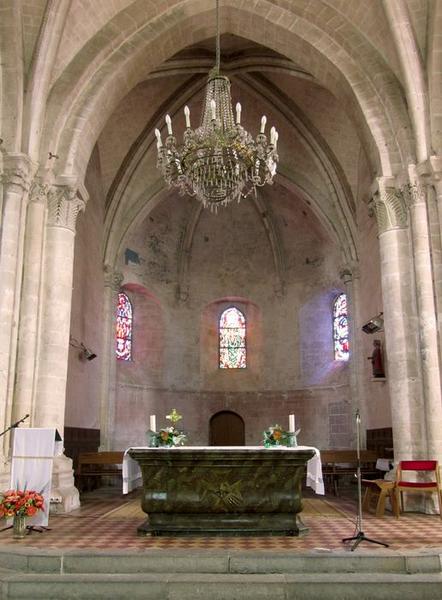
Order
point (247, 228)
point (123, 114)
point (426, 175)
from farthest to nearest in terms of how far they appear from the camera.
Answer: point (247, 228), point (123, 114), point (426, 175)

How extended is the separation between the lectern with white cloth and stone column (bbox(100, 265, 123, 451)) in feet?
29.1

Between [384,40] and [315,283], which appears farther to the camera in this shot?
[315,283]

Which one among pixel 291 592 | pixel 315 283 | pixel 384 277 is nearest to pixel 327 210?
pixel 315 283

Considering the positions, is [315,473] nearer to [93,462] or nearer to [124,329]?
[93,462]

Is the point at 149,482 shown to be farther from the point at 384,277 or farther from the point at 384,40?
the point at 384,40

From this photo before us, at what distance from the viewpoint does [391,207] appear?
1143 cm

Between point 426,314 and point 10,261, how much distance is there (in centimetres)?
728

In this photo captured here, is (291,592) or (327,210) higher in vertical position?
(327,210)

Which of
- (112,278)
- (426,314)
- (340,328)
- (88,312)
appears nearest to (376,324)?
(426,314)

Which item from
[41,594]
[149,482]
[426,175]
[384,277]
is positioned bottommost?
[41,594]

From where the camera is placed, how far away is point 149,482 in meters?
8.11

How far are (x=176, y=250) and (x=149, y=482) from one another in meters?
15.1

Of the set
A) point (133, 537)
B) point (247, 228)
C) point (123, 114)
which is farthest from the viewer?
point (247, 228)

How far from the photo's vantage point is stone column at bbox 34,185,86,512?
10555mm
